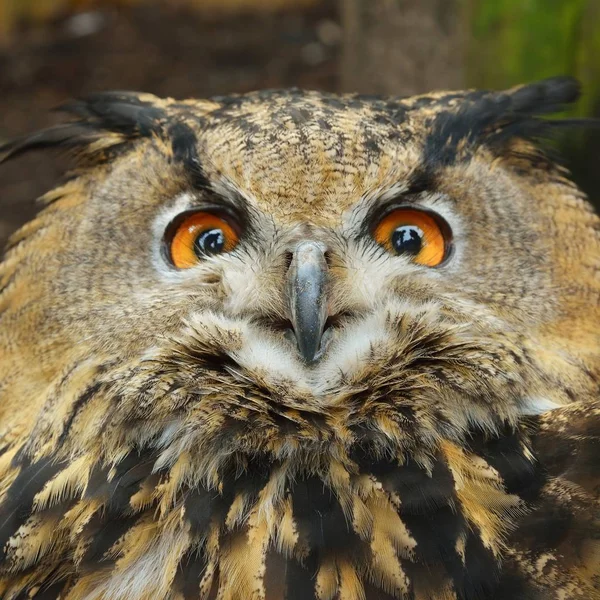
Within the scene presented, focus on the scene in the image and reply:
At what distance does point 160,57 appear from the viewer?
6363mm

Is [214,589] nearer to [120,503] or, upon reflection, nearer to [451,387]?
[120,503]

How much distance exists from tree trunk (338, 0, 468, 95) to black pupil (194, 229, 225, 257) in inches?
58.8

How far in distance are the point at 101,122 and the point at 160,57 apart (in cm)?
462

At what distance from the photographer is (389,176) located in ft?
5.42

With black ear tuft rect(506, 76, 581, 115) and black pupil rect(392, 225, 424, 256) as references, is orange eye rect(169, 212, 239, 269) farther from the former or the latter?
black ear tuft rect(506, 76, 581, 115)

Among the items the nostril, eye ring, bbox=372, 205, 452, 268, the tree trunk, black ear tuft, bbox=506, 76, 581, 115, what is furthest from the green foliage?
the nostril

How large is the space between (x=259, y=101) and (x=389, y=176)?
0.31 m

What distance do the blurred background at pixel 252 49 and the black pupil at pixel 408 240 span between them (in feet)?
3.52

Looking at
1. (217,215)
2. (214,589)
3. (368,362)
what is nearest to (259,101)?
(217,215)

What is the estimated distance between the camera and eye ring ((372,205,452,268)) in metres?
1.67

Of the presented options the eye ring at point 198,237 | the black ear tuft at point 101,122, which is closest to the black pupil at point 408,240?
the eye ring at point 198,237

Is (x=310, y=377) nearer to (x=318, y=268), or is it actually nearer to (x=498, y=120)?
(x=318, y=268)

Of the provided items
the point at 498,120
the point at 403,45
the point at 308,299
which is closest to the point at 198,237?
the point at 308,299

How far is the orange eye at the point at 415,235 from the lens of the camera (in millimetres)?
1673
